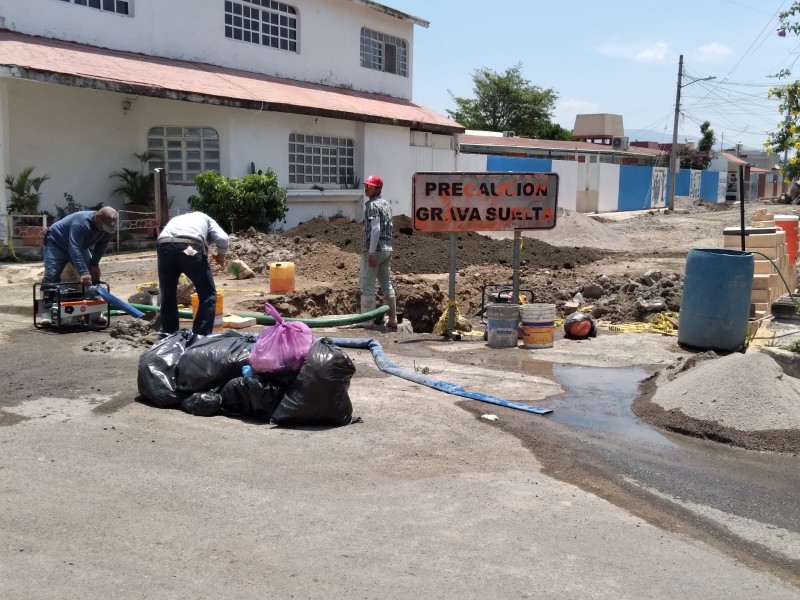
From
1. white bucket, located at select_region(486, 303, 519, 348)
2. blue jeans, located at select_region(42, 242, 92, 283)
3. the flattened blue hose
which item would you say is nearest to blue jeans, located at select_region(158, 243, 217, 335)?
the flattened blue hose

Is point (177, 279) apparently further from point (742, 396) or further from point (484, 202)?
point (742, 396)

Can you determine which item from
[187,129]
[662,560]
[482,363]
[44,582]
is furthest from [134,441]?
[187,129]

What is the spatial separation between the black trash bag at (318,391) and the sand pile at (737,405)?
271 cm

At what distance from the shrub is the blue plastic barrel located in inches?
500

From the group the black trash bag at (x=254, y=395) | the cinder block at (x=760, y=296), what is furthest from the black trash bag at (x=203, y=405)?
the cinder block at (x=760, y=296)

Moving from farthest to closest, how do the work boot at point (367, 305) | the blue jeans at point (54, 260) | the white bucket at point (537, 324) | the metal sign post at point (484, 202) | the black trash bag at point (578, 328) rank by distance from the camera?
the work boot at point (367, 305)
the black trash bag at point (578, 328)
the metal sign post at point (484, 202)
the white bucket at point (537, 324)
the blue jeans at point (54, 260)

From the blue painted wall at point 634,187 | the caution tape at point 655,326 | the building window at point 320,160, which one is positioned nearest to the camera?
the caution tape at point 655,326

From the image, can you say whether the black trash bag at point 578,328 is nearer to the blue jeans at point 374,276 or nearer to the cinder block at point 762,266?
the blue jeans at point 374,276

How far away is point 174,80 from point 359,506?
53.9ft

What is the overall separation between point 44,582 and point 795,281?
550 inches

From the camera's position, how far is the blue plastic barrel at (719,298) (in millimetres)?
9625

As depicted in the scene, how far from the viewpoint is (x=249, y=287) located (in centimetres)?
1418

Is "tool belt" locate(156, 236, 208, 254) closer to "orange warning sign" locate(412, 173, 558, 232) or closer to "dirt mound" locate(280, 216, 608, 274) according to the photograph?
"orange warning sign" locate(412, 173, 558, 232)

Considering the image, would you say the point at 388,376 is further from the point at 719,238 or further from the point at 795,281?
the point at 719,238
